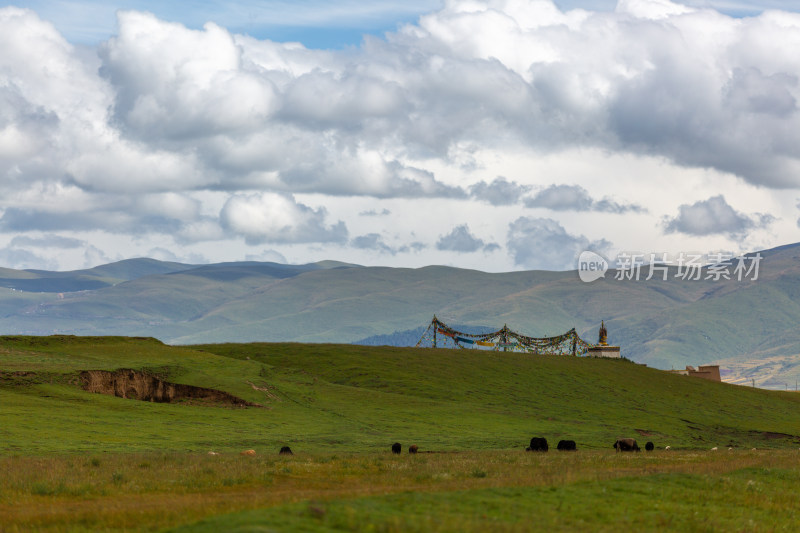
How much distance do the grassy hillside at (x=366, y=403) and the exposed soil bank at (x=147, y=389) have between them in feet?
5.42

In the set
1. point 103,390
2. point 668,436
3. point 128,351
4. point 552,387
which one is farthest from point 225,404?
point 552,387

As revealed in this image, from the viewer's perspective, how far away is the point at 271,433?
7838 cm

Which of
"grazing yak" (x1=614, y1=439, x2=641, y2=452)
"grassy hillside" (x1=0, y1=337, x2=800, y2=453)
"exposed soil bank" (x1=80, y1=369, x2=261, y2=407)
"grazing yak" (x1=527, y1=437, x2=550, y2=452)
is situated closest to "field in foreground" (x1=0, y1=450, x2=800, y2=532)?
"grazing yak" (x1=527, y1=437, x2=550, y2=452)

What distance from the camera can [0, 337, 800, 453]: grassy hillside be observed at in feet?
244

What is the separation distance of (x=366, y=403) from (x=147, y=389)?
25.9 meters

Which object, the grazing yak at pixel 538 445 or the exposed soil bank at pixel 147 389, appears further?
the exposed soil bank at pixel 147 389

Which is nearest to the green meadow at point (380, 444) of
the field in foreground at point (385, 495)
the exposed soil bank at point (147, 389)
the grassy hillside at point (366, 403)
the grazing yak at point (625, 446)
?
the field in foreground at point (385, 495)

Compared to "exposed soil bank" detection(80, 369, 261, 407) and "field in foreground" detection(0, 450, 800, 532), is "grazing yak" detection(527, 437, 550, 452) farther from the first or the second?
"exposed soil bank" detection(80, 369, 261, 407)

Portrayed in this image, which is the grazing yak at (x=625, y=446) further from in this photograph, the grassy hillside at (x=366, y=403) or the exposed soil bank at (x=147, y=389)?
the exposed soil bank at (x=147, y=389)

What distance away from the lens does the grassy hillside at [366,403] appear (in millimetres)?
74375

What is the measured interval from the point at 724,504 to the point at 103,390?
75323 millimetres

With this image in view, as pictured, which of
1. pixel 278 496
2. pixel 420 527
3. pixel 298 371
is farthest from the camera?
pixel 298 371

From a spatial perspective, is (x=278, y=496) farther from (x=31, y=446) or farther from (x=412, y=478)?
(x=31, y=446)

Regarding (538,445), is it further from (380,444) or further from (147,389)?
(147,389)
